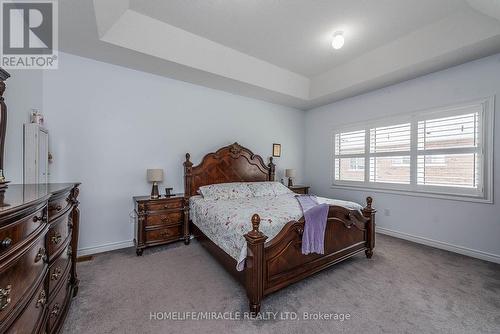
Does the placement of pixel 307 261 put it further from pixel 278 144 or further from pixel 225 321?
pixel 278 144

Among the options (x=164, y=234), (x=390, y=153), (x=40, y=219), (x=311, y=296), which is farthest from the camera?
(x=390, y=153)

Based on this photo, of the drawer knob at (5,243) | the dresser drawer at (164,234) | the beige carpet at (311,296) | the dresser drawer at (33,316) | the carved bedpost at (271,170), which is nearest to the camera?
the drawer knob at (5,243)

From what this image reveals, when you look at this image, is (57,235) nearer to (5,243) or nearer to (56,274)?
(56,274)

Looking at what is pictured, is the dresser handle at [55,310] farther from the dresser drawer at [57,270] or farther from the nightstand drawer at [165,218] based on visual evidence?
the nightstand drawer at [165,218]

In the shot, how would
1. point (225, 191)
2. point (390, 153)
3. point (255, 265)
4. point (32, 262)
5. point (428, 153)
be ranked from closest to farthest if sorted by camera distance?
1. point (32, 262)
2. point (255, 265)
3. point (428, 153)
4. point (225, 191)
5. point (390, 153)

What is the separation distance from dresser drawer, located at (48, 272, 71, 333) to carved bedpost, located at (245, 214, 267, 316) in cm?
→ 139

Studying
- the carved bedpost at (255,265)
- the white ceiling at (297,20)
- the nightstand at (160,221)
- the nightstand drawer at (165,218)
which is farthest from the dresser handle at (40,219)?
the white ceiling at (297,20)

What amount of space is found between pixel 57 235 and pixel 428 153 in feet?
15.4

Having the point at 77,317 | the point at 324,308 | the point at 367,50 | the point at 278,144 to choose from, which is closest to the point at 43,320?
the point at 77,317

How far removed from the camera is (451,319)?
69.4 inches

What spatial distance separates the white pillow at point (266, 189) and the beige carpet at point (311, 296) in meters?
1.39

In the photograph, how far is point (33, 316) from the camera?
1.08m

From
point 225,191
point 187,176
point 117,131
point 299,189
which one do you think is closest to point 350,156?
point 299,189

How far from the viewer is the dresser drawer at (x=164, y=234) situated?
303 cm
